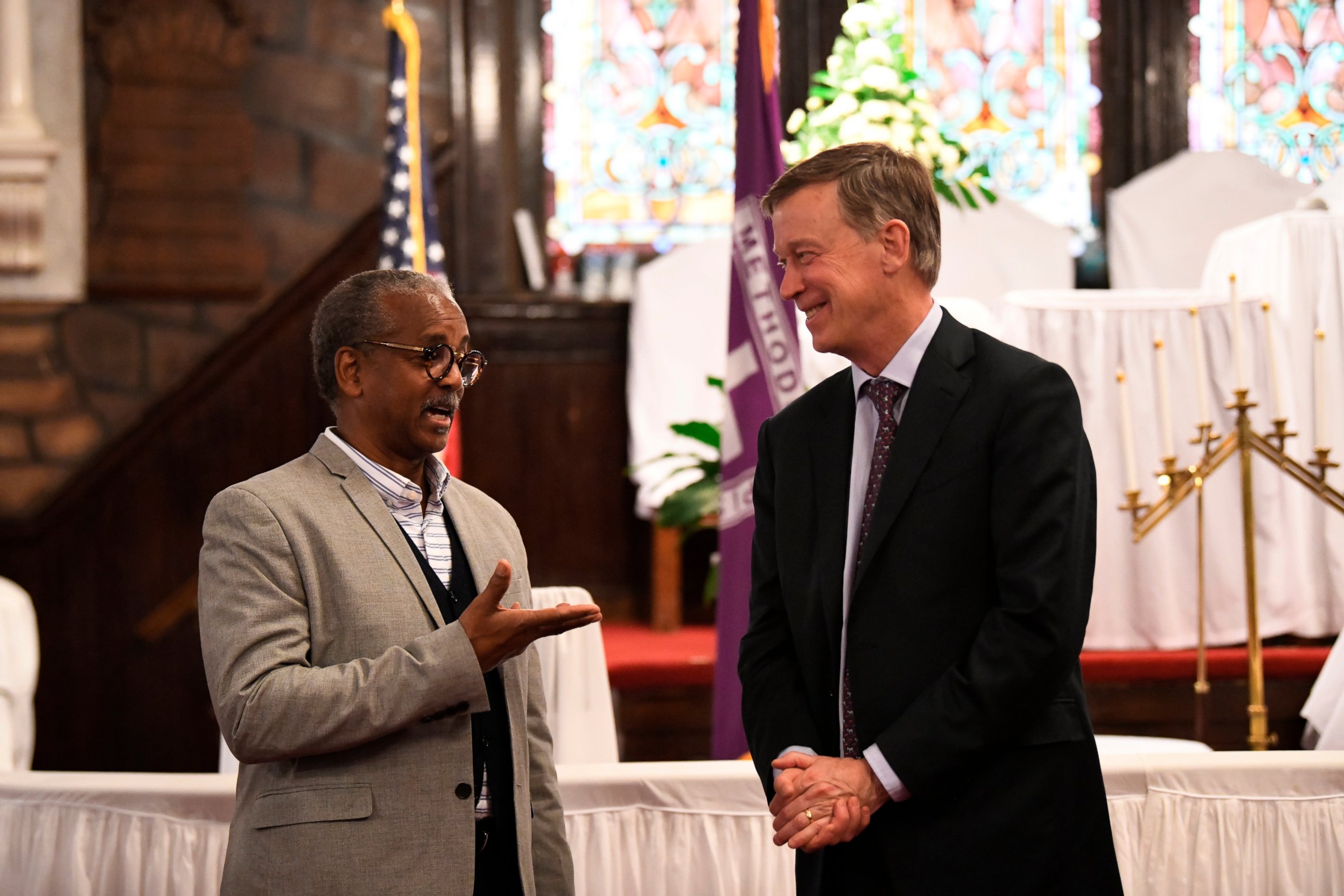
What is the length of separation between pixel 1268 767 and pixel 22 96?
5.13 m

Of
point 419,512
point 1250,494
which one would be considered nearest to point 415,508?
point 419,512

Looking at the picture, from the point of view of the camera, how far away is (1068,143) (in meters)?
6.25

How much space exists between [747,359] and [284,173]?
309cm

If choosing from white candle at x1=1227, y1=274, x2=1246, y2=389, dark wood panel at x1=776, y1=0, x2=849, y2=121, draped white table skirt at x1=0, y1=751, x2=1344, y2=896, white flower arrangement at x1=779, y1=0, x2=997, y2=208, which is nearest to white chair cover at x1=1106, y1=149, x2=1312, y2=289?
dark wood panel at x1=776, y1=0, x2=849, y2=121

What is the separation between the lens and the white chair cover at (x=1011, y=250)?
554cm

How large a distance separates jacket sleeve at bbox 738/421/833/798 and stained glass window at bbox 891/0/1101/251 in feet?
16.0

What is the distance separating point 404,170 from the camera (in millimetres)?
4793

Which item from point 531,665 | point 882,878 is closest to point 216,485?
point 531,665

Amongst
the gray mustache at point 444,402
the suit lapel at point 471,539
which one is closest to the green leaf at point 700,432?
the suit lapel at point 471,539

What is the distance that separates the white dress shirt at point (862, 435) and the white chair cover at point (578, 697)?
1.53 meters

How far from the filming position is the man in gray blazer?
1503 millimetres

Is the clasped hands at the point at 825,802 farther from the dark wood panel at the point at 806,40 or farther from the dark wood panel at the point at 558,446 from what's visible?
the dark wood panel at the point at 806,40

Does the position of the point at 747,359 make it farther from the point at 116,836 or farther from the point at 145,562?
the point at 145,562

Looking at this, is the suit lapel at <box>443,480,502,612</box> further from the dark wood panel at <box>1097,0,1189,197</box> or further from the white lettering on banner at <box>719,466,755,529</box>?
the dark wood panel at <box>1097,0,1189,197</box>
